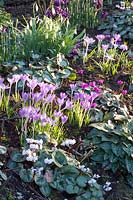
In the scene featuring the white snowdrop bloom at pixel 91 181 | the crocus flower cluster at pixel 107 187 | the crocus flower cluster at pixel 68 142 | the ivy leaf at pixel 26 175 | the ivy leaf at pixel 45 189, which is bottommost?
the crocus flower cluster at pixel 107 187

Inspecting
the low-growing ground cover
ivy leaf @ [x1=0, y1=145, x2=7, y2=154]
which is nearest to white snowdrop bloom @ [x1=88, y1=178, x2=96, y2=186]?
the low-growing ground cover

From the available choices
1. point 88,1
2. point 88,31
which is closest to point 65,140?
point 88,31

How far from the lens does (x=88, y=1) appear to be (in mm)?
6930

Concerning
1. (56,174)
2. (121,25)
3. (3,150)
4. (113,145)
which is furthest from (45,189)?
(121,25)

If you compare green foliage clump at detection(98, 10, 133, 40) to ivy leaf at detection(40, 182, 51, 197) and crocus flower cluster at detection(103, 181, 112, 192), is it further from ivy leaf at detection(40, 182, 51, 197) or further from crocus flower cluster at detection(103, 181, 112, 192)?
ivy leaf at detection(40, 182, 51, 197)

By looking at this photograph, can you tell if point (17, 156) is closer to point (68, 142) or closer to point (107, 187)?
point (68, 142)

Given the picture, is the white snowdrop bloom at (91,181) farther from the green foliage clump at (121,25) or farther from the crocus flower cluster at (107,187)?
the green foliage clump at (121,25)

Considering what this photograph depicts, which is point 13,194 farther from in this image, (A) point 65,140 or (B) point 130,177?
(B) point 130,177

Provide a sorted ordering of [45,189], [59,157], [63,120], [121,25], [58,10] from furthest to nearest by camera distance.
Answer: [121,25], [58,10], [63,120], [59,157], [45,189]

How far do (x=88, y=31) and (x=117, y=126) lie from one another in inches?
100

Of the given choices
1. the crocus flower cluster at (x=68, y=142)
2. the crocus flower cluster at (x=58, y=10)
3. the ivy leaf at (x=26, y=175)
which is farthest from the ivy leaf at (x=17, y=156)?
the crocus flower cluster at (x=58, y=10)

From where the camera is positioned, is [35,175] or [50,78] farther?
[50,78]

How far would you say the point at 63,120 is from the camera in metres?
3.93

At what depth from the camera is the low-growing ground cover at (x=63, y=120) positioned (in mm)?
3736
